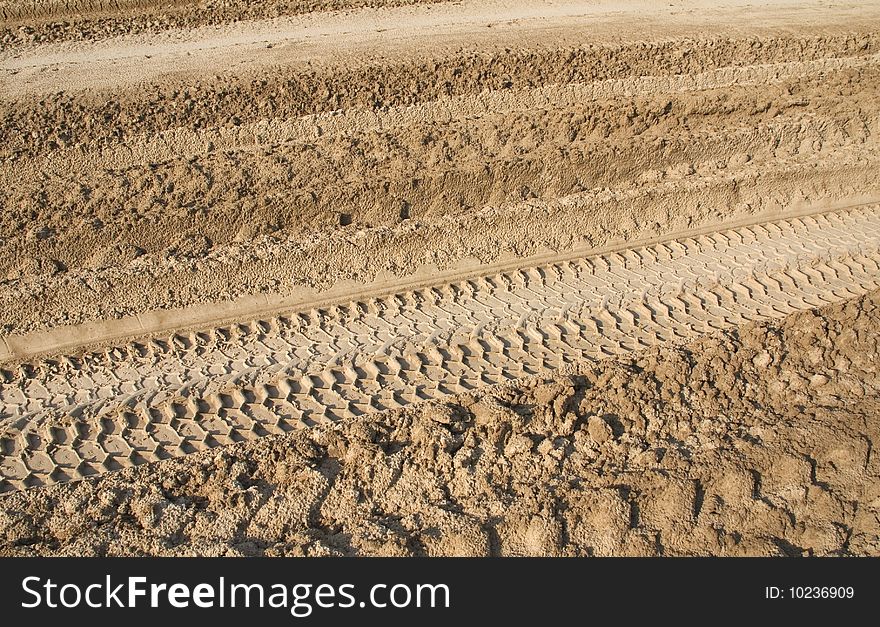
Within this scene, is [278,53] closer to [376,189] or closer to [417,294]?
[376,189]

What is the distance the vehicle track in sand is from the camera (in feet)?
16.7

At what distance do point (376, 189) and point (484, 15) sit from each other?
213 inches

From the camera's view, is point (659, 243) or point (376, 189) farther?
point (659, 243)

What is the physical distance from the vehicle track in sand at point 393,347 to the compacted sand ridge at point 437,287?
31 millimetres

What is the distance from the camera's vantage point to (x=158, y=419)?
5.18 m

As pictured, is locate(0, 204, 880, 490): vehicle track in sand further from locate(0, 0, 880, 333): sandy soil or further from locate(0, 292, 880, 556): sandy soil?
locate(0, 0, 880, 333): sandy soil

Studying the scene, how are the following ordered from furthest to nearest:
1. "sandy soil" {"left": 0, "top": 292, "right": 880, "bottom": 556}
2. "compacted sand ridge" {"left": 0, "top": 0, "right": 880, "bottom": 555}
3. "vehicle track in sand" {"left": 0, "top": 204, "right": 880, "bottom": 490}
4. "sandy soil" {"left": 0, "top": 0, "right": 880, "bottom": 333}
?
"sandy soil" {"left": 0, "top": 0, "right": 880, "bottom": 333}, "vehicle track in sand" {"left": 0, "top": 204, "right": 880, "bottom": 490}, "compacted sand ridge" {"left": 0, "top": 0, "right": 880, "bottom": 555}, "sandy soil" {"left": 0, "top": 292, "right": 880, "bottom": 556}

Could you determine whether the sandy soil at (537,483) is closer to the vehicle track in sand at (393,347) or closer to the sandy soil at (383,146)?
the vehicle track in sand at (393,347)

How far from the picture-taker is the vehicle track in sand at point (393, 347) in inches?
200

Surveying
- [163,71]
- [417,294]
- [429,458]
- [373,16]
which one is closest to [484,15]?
[373,16]

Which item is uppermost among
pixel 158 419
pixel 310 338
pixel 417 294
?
pixel 417 294

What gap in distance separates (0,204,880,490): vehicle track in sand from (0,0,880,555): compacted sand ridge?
31 millimetres

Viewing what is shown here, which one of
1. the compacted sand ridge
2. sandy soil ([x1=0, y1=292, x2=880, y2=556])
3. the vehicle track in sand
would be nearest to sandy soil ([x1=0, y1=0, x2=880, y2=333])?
the compacted sand ridge

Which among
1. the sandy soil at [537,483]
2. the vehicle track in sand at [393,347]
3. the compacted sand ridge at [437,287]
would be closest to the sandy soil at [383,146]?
the compacted sand ridge at [437,287]
